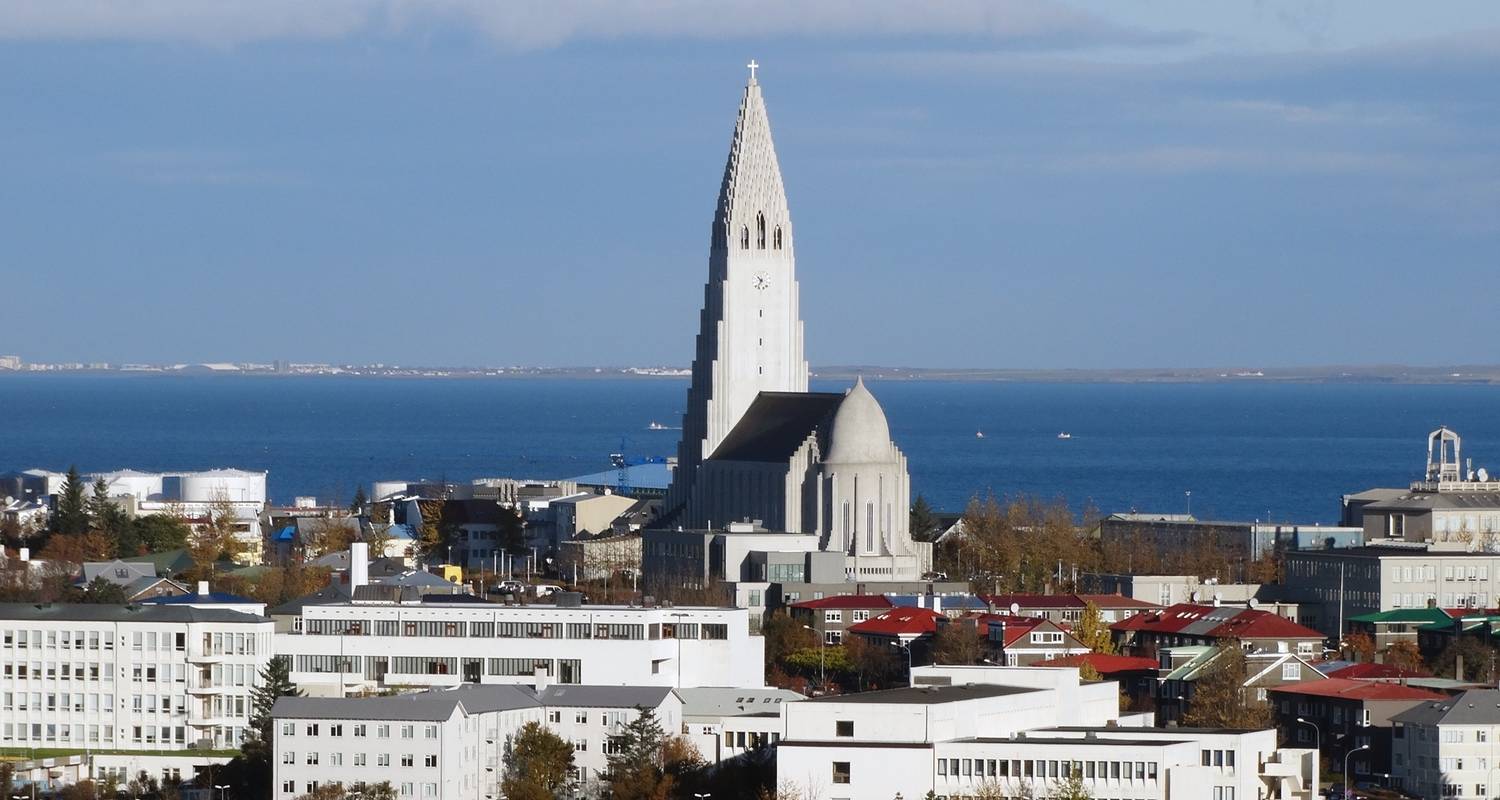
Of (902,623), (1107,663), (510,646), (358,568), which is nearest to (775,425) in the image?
(358,568)

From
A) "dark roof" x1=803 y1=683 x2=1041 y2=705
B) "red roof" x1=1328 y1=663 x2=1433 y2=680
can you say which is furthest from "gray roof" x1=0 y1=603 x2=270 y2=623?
"red roof" x1=1328 y1=663 x2=1433 y2=680

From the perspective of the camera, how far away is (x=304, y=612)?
72812mm

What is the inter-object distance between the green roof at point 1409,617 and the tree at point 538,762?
2912cm

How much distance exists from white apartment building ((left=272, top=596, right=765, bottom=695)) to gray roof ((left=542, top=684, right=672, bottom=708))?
6.18 m

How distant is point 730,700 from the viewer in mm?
66188

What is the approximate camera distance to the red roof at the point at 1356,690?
66500mm

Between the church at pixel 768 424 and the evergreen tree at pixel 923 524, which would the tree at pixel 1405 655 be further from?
the evergreen tree at pixel 923 524

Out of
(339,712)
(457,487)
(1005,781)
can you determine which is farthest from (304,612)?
(457,487)

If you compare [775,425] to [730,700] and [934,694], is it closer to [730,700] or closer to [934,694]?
[730,700]

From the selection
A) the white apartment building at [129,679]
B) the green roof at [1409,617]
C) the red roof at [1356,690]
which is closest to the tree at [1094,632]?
the green roof at [1409,617]

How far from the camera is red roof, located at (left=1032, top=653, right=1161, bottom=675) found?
7306cm

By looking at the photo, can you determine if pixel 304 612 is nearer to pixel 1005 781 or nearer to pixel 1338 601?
pixel 1005 781

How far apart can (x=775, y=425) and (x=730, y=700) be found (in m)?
45.3

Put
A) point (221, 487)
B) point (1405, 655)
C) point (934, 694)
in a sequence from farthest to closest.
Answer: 1. point (221, 487)
2. point (1405, 655)
3. point (934, 694)
